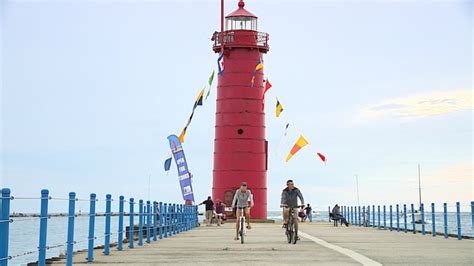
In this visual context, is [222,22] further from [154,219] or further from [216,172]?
[154,219]

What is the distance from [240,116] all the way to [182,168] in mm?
4184

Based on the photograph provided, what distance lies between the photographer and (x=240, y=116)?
117ft

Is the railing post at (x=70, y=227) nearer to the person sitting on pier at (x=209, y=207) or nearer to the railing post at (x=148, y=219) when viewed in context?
the railing post at (x=148, y=219)

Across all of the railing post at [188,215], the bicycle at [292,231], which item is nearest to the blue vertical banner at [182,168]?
the railing post at [188,215]

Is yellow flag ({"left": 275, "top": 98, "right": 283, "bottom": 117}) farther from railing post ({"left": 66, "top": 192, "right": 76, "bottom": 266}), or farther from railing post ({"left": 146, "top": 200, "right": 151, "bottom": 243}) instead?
railing post ({"left": 66, "top": 192, "right": 76, "bottom": 266})

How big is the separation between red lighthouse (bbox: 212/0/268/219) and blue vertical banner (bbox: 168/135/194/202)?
197 centimetres

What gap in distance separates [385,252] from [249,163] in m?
21.1

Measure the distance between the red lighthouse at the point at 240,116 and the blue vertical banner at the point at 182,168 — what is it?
1967 millimetres

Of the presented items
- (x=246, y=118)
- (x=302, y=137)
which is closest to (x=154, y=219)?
(x=246, y=118)

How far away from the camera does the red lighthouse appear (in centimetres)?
3484

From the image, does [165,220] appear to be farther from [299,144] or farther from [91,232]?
[299,144]

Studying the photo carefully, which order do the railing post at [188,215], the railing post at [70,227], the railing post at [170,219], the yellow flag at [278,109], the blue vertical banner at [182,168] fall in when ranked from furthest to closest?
the yellow flag at [278,109]
the blue vertical banner at [182,168]
the railing post at [188,215]
the railing post at [170,219]
the railing post at [70,227]

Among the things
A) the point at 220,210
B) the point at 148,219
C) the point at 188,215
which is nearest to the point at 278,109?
the point at 220,210

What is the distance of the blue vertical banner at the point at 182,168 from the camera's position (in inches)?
1315
